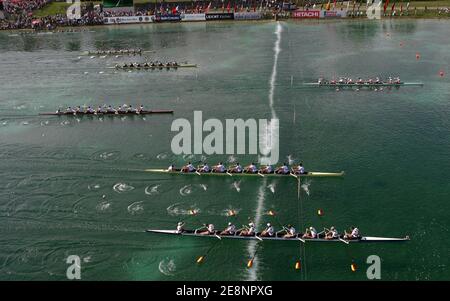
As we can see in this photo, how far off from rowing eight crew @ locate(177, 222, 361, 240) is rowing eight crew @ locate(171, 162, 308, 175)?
7.15 m

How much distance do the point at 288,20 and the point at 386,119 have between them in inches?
2497

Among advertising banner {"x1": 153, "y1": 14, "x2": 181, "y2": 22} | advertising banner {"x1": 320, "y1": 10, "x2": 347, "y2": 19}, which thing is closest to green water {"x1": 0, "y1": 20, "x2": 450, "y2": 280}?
advertising banner {"x1": 320, "y1": 10, "x2": 347, "y2": 19}

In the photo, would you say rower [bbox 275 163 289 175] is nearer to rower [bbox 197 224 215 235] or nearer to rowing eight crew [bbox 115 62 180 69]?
rower [bbox 197 224 215 235]

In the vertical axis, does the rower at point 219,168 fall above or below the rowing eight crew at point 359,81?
below

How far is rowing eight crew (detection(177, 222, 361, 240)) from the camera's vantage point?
29.0 metres

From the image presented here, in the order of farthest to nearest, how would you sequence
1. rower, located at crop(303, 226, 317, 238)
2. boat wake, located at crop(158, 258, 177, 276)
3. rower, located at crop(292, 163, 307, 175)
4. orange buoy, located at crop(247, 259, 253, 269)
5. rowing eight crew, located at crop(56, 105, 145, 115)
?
rowing eight crew, located at crop(56, 105, 145, 115) < rower, located at crop(292, 163, 307, 175) < rower, located at crop(303, 226, 317, 238) < orange buoy, located at crop(247, 259, 253, 269) < boat wake, located at crop(158, 258, 177, 276)

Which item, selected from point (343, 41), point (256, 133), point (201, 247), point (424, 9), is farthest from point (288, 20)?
point (201, 247)

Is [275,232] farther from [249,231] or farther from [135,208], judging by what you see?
[135,208]

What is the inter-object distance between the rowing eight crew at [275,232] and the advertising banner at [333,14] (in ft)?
274

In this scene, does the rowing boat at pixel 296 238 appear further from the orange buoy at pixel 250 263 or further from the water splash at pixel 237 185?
the water splash at pixel 237 185

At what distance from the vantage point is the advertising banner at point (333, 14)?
4043 inches

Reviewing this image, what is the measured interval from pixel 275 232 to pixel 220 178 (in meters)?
8.91

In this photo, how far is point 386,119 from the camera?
4741 cm

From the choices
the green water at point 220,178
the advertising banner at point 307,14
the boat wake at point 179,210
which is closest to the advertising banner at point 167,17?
the advertising banner at point 307,14
